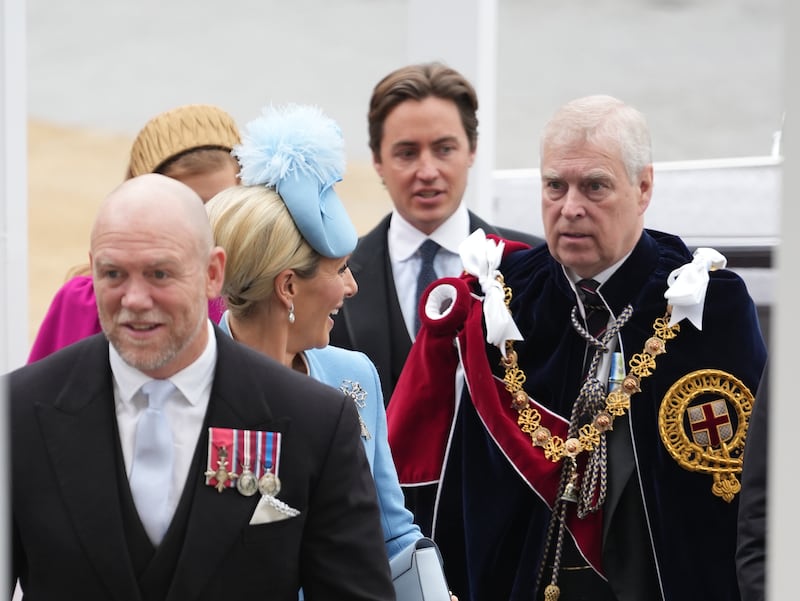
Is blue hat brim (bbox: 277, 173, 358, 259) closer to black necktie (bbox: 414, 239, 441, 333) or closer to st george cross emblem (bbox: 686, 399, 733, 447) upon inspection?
st george cross emblem (bbox: 686, 399, 733, 447)

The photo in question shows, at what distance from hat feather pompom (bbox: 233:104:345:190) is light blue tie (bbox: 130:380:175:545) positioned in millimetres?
829

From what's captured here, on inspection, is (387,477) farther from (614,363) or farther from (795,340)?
(795,340)

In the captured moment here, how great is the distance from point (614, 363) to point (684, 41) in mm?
5586

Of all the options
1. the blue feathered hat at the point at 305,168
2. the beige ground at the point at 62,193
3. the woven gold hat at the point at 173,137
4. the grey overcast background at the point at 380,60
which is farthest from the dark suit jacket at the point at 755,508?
the beige ground at the point at 62,193

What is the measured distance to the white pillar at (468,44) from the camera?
638cm

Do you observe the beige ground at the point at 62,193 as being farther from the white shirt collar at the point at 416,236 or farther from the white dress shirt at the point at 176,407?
the white dress shirt at the point at 176,407

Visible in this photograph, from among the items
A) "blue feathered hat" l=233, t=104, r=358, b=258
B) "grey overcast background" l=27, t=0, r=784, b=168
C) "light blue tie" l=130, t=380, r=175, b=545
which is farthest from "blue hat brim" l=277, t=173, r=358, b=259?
"grey overcast background" l=27, t=0, r=784, b=168

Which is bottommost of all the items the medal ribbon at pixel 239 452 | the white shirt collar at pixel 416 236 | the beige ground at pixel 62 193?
the medal ribbon at pixel 239 452

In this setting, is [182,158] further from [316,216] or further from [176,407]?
[176,407]

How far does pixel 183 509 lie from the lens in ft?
7.68

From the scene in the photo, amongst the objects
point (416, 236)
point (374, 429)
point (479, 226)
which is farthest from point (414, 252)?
point (374, 429)

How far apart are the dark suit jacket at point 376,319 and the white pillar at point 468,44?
6.25ft

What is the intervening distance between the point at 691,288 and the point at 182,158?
1.59 m

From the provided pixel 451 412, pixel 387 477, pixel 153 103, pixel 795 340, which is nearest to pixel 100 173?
pixel 153 103
